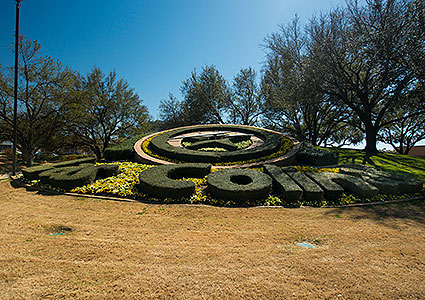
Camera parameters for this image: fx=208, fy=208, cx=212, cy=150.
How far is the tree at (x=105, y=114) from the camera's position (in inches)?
754

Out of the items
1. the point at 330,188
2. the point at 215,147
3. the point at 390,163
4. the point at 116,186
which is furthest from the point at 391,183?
the point at 116,186

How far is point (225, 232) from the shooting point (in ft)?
13.4

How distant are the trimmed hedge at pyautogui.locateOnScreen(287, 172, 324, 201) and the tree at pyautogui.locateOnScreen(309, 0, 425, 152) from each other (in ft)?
28.6

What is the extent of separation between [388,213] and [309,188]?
6.36ft

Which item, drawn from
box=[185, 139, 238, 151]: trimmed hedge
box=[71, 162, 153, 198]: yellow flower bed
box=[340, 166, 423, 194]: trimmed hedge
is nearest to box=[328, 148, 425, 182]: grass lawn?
box=[340, 166, 423, 194]: trimmed hedge

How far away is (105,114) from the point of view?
19859 millimetres

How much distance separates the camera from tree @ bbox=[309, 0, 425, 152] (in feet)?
33.6

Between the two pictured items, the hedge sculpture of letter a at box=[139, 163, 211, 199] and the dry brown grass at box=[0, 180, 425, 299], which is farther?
the hedge sculpture of letter a at box=[139, 163, 211, 199]

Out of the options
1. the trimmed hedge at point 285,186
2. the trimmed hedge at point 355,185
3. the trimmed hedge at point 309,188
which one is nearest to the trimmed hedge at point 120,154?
the trimmed hedge at point 285,186

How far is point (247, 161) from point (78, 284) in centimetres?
769

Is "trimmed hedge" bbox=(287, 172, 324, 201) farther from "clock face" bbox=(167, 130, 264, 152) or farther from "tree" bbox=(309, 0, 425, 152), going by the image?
"tree" bbox=(309, 0, 425, 152)

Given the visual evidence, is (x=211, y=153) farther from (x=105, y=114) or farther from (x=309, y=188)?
(x=105, y=114)

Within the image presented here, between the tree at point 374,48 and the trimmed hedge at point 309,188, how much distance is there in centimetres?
870

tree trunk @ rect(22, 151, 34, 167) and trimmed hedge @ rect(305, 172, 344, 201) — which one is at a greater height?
tree trunk @ rect(22, 151, 34, 167)
